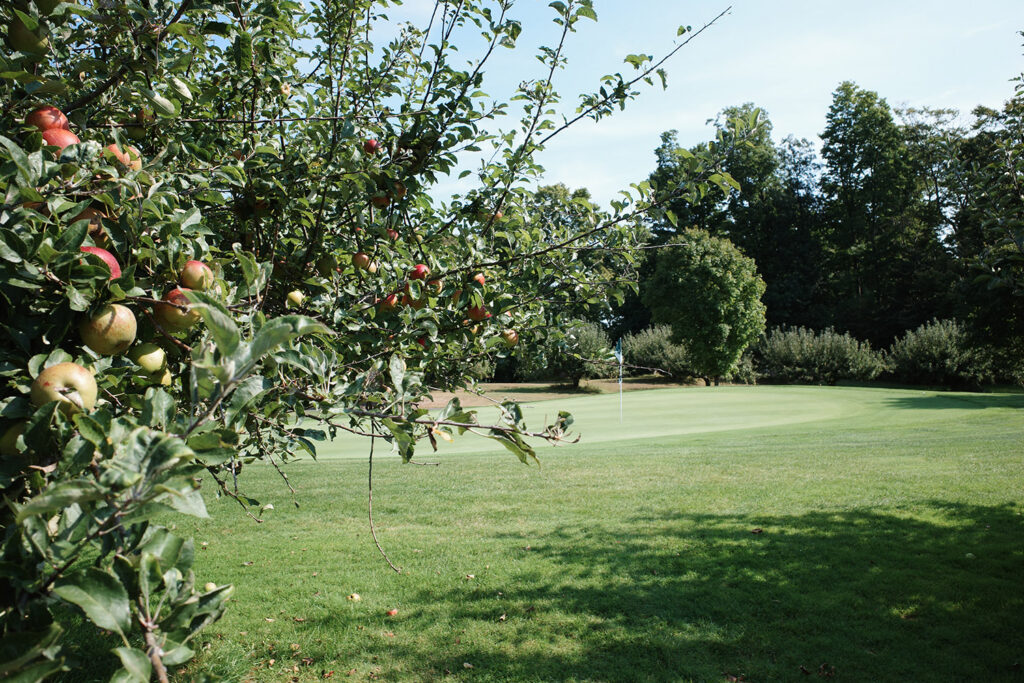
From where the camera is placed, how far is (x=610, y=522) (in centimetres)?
643

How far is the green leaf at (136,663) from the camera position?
772 millimetres

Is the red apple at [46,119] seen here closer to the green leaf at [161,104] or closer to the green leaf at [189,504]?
the green leaf at [161,104]

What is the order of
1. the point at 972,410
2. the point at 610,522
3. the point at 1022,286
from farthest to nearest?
the point at 972,410, the point at 610,522, the point at 1022,286

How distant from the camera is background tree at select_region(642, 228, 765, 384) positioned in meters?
29.0

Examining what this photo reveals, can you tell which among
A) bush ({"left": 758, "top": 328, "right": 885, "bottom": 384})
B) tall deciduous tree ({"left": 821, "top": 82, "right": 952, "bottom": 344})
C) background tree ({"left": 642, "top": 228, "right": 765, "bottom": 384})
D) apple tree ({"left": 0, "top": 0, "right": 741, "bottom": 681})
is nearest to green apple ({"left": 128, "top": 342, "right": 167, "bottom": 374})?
apple tree ({"left": 0, "top": 0, "right": 741, "bottom": 681})

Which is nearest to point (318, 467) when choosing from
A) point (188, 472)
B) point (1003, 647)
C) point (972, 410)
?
point (1003, 647)

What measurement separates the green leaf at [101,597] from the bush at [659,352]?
3091 centimetres

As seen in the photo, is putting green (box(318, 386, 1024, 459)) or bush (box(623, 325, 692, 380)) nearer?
putting green (box(318, 386, 1024, 459))

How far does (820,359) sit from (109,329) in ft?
109

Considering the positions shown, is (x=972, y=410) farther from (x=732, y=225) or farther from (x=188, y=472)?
(x=732, y=225)

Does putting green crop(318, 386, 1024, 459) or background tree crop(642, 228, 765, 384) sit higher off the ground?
background tree crop(642, 228, 765, 384)

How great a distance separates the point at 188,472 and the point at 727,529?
6103 millimetres

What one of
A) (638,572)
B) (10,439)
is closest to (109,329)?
(10,439)

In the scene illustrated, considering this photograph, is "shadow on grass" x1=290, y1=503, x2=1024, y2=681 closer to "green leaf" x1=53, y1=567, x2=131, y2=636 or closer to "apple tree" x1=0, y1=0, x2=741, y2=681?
"apple tree" x1=0, y1=0, x2=741, y2=681
